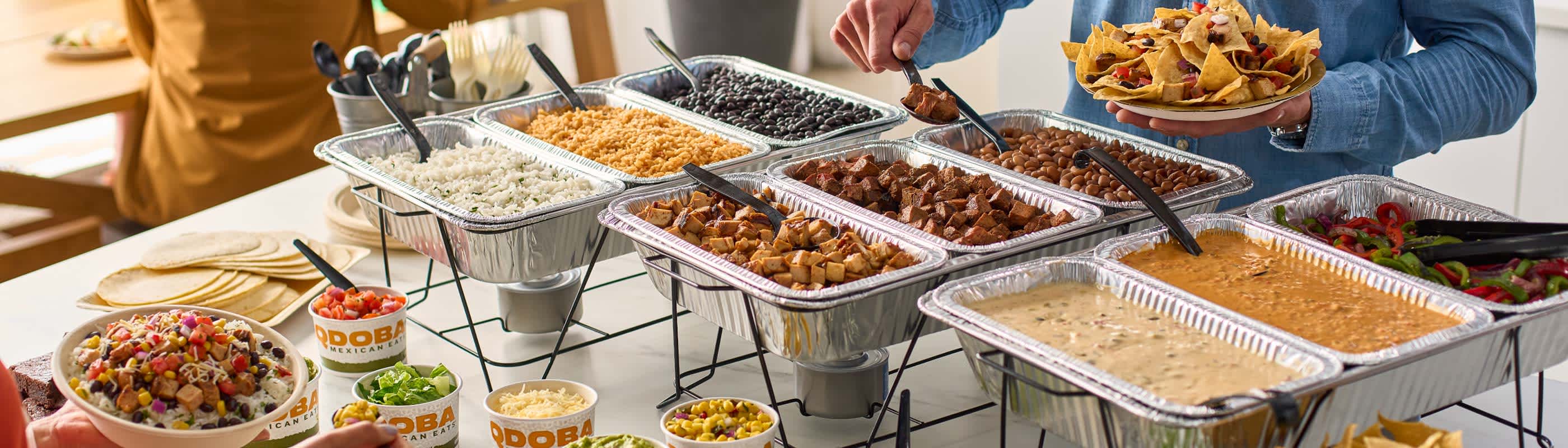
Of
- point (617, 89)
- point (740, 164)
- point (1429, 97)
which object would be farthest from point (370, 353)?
point (1429, 97)

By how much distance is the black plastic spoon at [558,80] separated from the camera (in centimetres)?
265

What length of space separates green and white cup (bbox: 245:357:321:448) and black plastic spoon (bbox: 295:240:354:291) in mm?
361

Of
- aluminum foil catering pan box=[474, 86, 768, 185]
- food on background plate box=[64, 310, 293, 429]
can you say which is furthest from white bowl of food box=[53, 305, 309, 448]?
aluminum foil catering pan box=[474, 86, 768, 185]

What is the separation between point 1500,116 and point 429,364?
72.0 inches

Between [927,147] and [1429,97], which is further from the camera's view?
[927,147]

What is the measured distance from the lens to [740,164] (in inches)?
87.3

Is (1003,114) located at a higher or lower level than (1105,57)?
lower

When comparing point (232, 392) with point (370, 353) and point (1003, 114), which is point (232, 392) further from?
point (1003, 114)

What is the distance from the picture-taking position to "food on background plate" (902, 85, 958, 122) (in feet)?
7.22

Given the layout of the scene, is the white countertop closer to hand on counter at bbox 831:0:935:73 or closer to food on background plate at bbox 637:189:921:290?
food on background plate at bbox 637:189:921:290

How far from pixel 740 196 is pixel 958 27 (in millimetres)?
862

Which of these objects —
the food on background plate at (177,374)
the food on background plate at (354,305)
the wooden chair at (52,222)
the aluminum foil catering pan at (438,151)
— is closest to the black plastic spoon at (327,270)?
the food on background plate at (354,305)

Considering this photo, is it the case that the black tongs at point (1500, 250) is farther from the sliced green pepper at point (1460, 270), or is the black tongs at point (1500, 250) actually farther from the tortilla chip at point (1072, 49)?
the tortilla chip at point (1072, 49)

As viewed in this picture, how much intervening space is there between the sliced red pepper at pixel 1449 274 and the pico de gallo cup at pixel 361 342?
1.52 m
